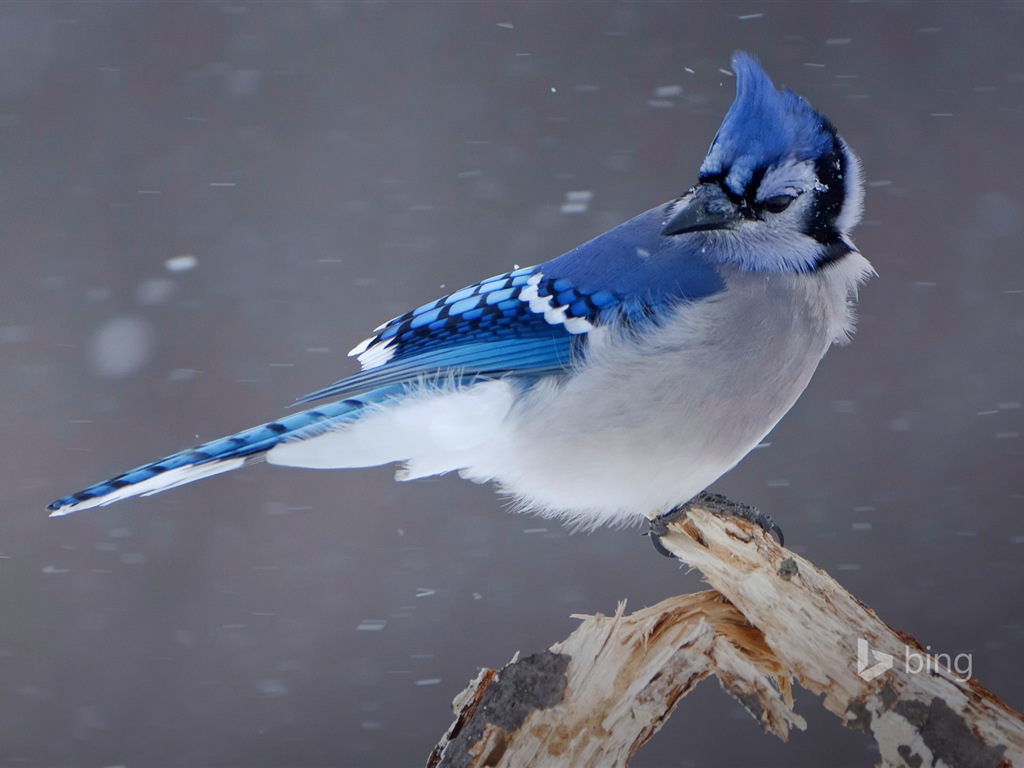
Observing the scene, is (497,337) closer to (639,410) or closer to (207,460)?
(639,410)

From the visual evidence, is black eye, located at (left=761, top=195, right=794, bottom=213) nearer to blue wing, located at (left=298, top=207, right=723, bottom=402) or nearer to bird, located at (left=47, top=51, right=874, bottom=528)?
bird, located at (left=47, top=51, right=874, bottom=528)

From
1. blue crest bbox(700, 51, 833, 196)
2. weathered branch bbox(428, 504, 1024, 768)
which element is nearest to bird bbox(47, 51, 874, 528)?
blue crest bbox(700, 51, 833, 196)

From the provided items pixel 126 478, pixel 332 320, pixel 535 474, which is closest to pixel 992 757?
pixel 535 474

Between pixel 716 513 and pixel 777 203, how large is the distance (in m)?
0.50

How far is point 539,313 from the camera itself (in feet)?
5.19

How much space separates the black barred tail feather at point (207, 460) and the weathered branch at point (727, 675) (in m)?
0.41

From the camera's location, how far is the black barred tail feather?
4.48 ft

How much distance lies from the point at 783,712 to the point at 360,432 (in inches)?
26.9

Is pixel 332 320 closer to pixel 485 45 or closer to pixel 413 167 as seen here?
pixel 413 167

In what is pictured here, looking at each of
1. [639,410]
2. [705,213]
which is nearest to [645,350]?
[639,410]

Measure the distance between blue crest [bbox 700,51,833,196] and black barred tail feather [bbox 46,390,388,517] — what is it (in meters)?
A: 0.62

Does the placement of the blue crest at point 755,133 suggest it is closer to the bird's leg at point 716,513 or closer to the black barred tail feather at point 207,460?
the bird's leg at point 716,513

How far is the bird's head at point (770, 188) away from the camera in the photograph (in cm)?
149

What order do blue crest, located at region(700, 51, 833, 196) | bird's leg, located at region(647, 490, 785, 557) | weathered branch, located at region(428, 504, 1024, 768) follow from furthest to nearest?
bird's leg, located at region(647, 490, 785, 557) → blue crest, located at region(700, 51, 833, 196) → weathered branch, located at region(428, 504, 1024, 768)
